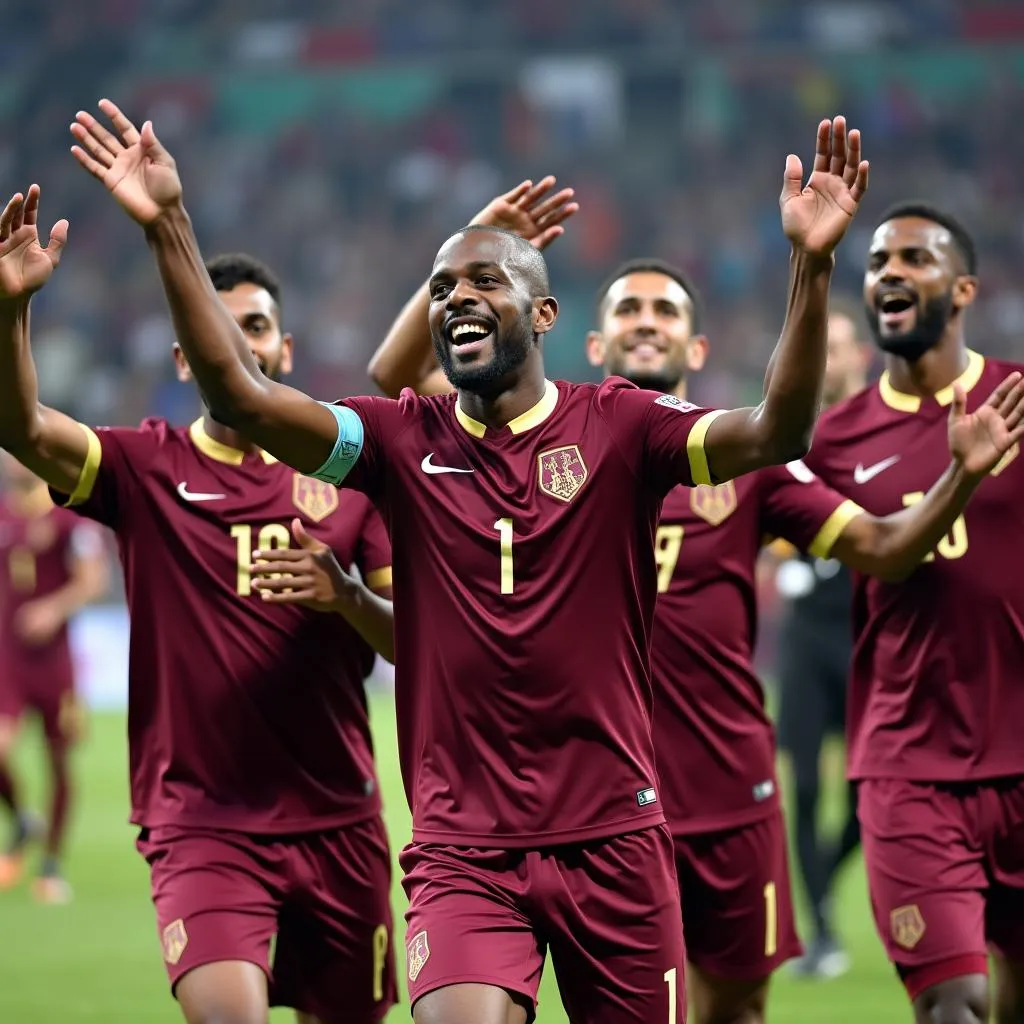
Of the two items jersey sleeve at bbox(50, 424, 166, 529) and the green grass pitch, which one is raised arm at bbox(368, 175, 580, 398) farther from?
the green grass pitch

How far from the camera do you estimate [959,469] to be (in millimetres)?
5305

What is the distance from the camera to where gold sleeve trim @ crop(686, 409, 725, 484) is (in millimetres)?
4367

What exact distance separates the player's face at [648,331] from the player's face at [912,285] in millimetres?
654

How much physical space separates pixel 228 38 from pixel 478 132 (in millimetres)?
5178

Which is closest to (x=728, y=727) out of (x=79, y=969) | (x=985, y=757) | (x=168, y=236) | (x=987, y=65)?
(x=985, y=757)

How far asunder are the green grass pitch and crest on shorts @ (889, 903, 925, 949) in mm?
2559

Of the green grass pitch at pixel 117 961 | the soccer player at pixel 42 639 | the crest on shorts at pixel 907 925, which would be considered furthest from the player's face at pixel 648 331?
the soccer player at pixel 42 639

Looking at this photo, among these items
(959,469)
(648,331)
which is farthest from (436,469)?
(648,331)

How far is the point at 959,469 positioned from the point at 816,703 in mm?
4053

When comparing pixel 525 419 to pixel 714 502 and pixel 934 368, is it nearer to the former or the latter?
pixel 714 502

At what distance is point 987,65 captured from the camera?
99.2 ft

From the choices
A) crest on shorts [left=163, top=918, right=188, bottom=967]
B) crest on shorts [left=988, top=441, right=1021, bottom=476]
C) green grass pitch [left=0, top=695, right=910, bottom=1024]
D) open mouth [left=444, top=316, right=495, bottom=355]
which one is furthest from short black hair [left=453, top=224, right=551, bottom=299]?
green grass pitch [left=0, top=695, right=910, bottom=1024]

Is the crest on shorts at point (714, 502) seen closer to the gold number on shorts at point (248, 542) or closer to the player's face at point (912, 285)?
the player's face at point (912, 285)

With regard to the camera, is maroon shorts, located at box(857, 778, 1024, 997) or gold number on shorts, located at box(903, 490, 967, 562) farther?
gold number on shorts, located at box(903, 490, 967, 562)
